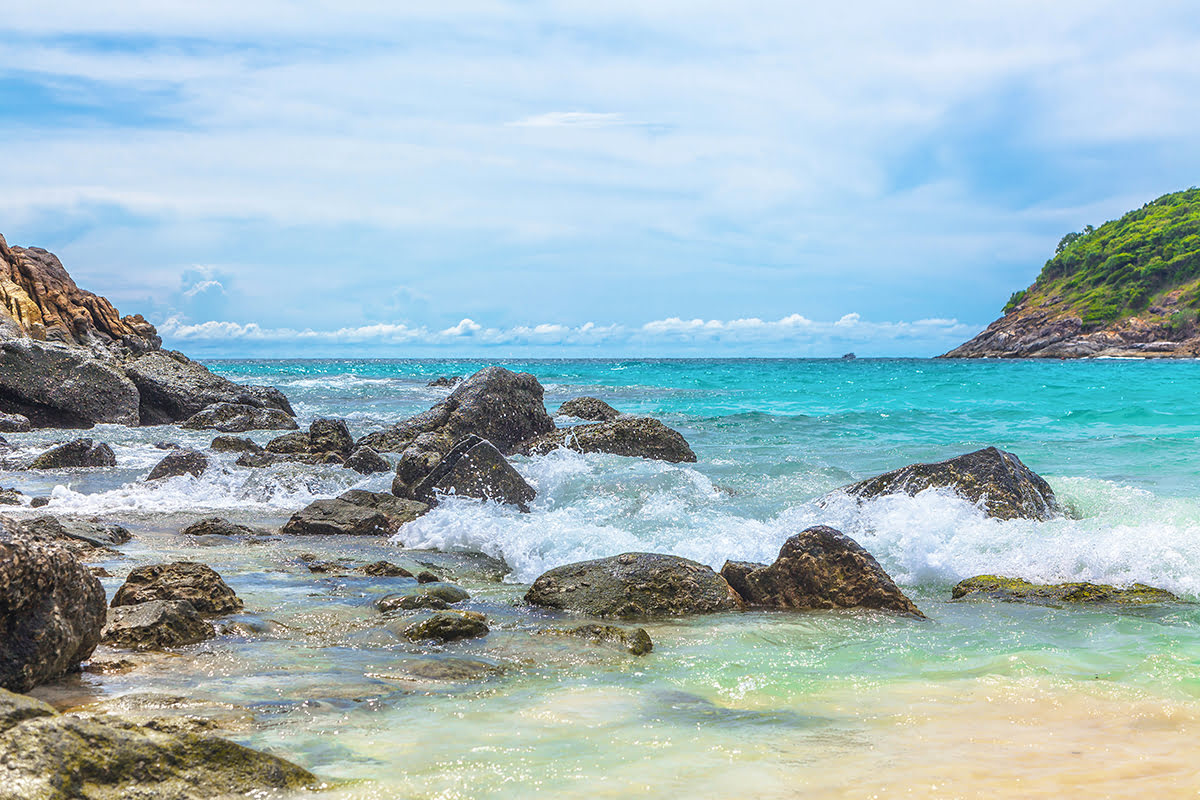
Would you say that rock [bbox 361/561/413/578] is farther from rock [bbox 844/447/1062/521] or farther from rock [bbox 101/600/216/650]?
rock [bbox 844/447/1062/521]

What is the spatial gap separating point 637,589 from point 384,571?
2231mm

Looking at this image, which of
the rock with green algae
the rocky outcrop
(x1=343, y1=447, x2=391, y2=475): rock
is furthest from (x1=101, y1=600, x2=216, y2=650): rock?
the rocky outcrop

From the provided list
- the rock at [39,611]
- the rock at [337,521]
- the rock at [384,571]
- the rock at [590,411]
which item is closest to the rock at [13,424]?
the rock at [590,411]

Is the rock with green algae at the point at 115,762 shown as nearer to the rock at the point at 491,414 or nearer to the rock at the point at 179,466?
the rock at the point at 179,466

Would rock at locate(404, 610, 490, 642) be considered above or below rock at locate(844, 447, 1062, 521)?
below

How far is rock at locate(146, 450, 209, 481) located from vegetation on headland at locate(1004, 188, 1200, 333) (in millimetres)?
90390

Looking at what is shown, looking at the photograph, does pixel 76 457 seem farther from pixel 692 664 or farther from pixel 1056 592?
pixel 1056 592

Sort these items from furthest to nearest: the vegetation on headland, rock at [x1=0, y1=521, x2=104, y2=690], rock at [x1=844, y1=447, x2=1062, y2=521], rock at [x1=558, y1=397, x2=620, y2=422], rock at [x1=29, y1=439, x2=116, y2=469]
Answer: the vegetation on headland < rock at [x1=558, y1=397, x2=620, y2=422] < rock at [x1=29, y1=439, x2=116, y2=469] < rock at [x1=844, y1=447, x2=1062, y2=521] < rock at [x1=0, y1=521, x2=104, y2=690]

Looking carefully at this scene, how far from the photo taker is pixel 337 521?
9492 mm

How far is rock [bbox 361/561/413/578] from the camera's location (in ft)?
23.8

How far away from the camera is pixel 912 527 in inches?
341

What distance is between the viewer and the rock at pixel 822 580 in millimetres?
6418

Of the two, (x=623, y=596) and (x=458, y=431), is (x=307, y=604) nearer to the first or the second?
(x=623, y=596)

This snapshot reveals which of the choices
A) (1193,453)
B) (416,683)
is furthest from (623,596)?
(1193,453)
